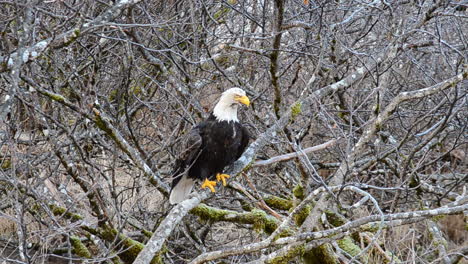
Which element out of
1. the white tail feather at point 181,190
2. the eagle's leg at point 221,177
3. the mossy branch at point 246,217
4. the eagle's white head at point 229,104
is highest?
the eagle's white head at point 229,104

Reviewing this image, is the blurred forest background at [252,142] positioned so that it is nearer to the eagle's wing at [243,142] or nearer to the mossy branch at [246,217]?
the mossy branch at [246,217]

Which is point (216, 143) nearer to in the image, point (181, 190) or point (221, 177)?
point (221, 177)

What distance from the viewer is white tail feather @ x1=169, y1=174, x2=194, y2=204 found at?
5404mm

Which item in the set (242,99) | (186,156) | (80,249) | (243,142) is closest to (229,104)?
(242,99)

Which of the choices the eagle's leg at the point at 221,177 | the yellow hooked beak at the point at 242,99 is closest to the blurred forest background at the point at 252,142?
the eagle's leg at the point at 221,177

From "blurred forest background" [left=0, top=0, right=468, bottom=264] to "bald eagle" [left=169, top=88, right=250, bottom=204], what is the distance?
0.20 metres

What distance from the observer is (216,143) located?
5.29m

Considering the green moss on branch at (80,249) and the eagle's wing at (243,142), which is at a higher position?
the eagle's wing at (243,142)

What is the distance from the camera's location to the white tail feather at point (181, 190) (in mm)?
5404

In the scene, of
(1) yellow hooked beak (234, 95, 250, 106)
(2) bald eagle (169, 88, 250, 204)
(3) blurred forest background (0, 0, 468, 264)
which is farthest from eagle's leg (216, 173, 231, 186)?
(1) yellow hooked beak (234, 95, 250, 106)

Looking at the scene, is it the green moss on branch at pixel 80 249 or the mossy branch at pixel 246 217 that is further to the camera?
the green moss on branch at pixel 80 249

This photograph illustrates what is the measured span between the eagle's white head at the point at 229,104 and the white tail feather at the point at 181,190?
76 cm

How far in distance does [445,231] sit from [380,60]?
16.6 feet

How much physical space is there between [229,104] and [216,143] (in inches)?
14.2
